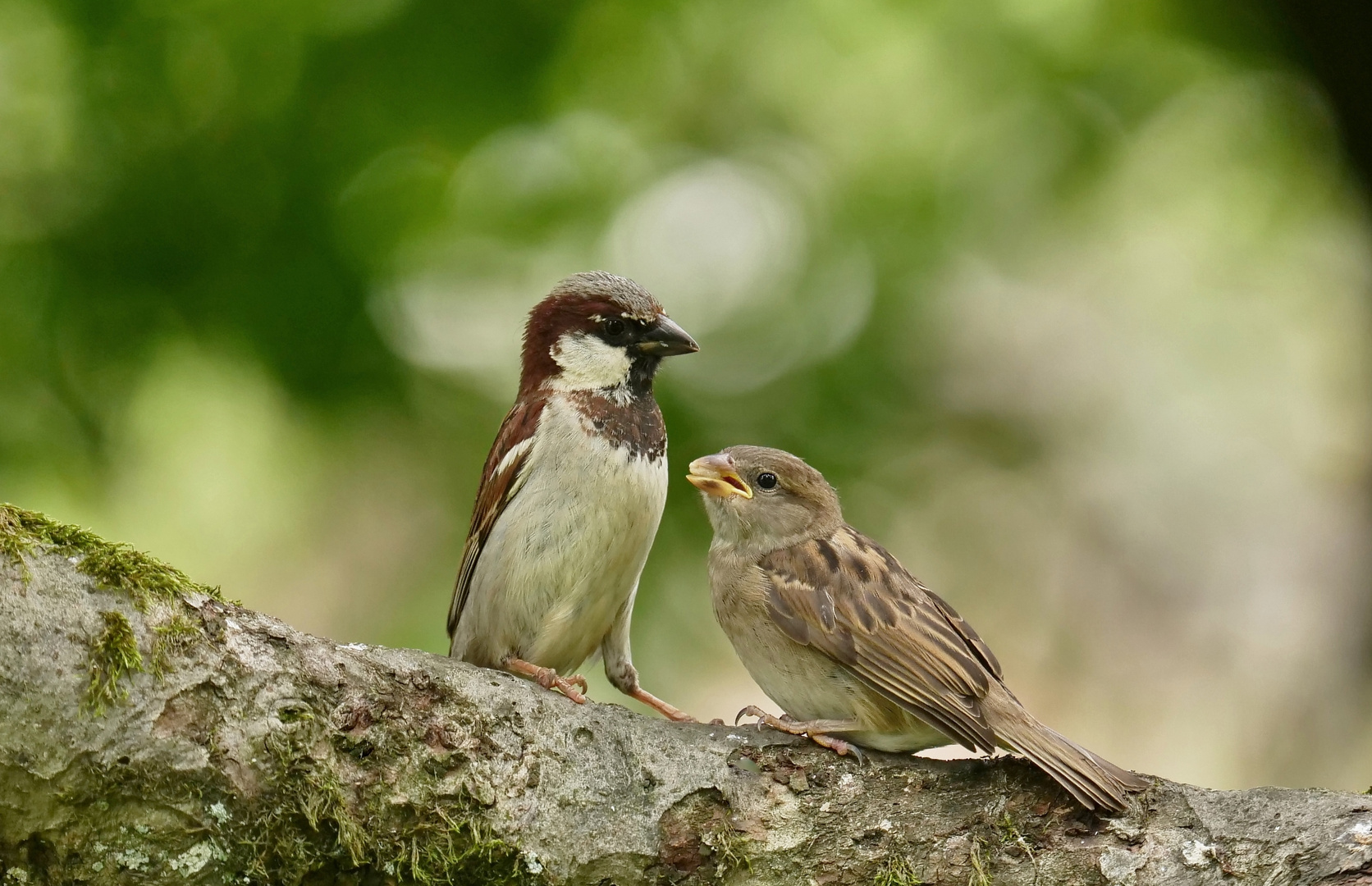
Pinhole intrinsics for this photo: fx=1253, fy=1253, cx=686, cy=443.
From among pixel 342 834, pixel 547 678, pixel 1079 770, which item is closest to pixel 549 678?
pixel 547 678

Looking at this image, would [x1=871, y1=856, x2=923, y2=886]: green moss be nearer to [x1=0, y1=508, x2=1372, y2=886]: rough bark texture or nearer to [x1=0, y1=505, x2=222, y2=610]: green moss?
[x1=0, y1=508, x2=1372, y2=886]: rough bark texture

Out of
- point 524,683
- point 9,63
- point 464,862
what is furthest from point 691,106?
point 464,862

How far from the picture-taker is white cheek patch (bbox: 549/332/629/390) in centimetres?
435

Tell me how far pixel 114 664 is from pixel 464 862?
0.84 meters

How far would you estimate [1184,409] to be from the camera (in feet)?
22.8

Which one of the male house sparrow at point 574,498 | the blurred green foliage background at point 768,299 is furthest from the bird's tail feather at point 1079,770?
the blurred green foliage background at point 768,299

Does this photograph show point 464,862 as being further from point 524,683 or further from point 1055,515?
point 1055,515

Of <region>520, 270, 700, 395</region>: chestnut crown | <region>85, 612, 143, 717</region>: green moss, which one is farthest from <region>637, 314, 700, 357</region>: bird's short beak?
<region>85, 612, 143, 717</region>: green moss

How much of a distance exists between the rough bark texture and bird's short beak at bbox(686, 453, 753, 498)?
3.64 feet

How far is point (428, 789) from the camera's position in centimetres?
273

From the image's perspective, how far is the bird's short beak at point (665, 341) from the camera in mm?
4367

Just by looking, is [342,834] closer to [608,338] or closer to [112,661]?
[112,661]

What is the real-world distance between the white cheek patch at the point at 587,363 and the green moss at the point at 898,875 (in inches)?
78.7

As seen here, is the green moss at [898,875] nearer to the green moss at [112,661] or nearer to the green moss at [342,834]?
the green moss at [342,834]
